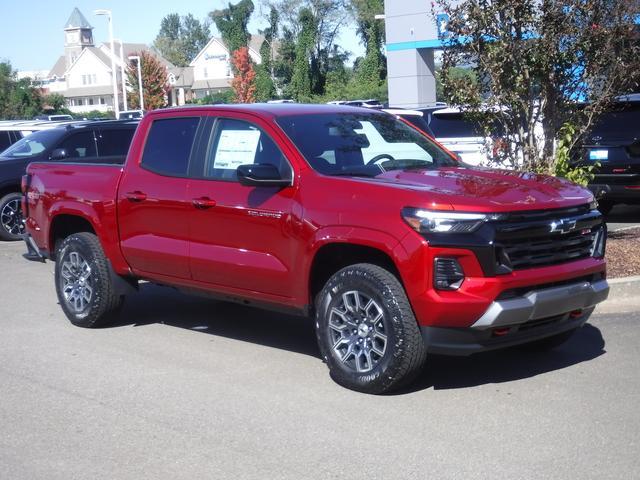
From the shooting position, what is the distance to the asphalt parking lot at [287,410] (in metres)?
5.19

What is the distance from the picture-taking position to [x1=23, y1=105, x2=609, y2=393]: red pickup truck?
5.95m

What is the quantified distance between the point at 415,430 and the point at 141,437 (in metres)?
1.63

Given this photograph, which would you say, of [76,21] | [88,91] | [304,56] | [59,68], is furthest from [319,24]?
[76,21]

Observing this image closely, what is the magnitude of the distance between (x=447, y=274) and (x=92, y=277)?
3.77 meters

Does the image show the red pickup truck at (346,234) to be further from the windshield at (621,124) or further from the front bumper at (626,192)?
the windshield at (621,124)

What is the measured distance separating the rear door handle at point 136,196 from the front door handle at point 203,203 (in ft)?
2.17

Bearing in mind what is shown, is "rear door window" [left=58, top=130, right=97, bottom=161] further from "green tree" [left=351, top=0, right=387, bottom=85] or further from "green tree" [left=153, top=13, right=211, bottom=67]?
"green tree" [left=153, top=13, right=211, bottom=67]

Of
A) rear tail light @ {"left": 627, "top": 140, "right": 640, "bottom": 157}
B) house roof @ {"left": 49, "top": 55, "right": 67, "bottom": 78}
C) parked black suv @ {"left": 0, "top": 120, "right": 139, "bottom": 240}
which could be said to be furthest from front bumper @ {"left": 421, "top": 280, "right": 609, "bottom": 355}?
house roof @ {"left": 49, "top": 55, "right": 67, "bottom": 78}

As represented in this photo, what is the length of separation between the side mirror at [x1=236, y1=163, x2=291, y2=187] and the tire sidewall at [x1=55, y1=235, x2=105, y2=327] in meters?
2.25

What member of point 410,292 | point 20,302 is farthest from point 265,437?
point 20,302

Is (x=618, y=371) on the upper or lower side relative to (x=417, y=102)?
lower

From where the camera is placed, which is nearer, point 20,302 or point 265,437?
point 265,437

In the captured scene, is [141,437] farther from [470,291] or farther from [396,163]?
[396,163]

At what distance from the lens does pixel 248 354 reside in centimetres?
764
